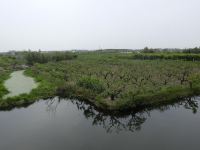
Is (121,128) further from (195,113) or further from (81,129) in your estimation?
(195,113)

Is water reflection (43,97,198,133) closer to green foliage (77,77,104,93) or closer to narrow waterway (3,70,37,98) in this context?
green foliage (77,77,104,93)

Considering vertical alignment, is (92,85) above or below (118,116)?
above

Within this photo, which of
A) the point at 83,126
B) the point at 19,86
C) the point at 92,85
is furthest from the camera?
the point at 19,86

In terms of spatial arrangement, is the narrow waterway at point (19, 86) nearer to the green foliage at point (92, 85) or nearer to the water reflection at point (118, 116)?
the water reflection at point (118, 116)

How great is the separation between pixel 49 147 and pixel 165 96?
7.44m

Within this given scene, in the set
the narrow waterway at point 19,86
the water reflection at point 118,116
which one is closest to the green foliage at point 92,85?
the water reflection at point 118,116

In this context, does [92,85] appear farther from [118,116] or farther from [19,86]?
[19,86]

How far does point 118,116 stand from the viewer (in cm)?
1077

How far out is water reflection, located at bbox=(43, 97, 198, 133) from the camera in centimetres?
988

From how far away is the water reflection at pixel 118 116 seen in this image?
9875 mm

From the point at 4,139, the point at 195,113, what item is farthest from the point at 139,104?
Answer: the point at 4,139

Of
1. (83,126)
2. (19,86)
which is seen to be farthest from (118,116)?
(19,86)

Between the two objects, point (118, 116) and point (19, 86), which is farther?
point (19, 86)

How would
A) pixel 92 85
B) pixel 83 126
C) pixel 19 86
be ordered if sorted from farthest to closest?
pixel 19 86 < pixel 92 85 < pixel 83 126
